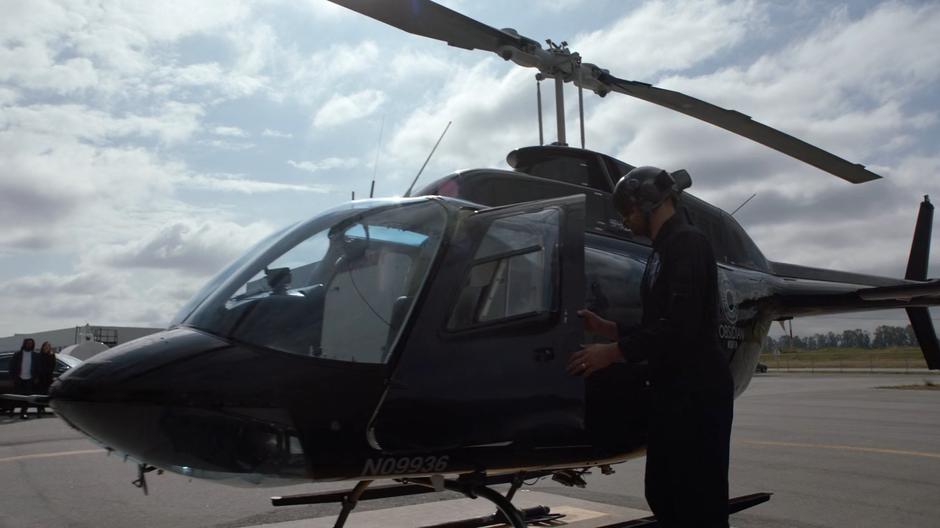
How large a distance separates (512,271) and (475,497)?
4.27 ft

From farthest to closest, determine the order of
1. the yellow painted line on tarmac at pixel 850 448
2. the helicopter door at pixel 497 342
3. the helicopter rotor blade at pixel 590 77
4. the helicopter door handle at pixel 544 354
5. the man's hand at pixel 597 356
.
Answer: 1. the yellow painted line on tarmac at pixel 850 448
2. the helicopter rotor blade at pixel 590 77
3. the helicopter door handle at pixel 544 354
4. the helicopter door at pixel 497 342
5. the man's hand at pixel 597 356

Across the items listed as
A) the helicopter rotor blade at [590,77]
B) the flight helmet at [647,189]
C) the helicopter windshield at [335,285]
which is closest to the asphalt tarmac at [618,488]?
the helicopter windshield at [335,285]

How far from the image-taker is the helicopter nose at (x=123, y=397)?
2.88 meters

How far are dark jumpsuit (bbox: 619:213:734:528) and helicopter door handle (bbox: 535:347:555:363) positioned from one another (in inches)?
22.0

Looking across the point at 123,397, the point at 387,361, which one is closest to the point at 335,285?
the point at 387,361

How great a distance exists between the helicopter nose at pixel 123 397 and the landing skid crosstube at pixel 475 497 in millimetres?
1339

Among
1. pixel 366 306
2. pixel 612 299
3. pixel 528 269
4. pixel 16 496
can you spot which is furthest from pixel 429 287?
pixel 16 496

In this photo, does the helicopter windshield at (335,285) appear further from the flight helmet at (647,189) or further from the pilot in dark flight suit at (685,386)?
the pilot in dark flight suit at (685,386)

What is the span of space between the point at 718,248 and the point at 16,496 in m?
6.90

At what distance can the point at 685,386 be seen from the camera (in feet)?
9.61

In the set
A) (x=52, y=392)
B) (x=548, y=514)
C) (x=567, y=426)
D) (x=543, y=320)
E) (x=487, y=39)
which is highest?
(x=487, y=39)

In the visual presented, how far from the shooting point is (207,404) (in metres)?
2.92

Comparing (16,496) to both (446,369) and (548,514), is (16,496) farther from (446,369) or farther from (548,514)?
(446,369)

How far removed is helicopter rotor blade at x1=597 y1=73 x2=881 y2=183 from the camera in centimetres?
703
